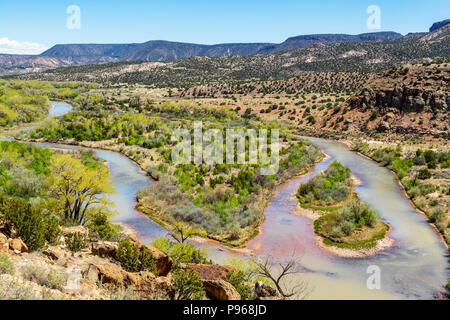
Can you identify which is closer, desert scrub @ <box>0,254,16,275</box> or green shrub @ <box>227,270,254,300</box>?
desert scrub @ <box>0,254,16,275</box>

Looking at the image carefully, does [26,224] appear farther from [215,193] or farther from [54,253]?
[215,193]

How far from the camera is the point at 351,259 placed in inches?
851

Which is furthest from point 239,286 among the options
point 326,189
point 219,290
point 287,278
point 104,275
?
point 326,189

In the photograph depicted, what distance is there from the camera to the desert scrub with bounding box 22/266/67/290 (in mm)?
8430

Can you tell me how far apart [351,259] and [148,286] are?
16.2 meters

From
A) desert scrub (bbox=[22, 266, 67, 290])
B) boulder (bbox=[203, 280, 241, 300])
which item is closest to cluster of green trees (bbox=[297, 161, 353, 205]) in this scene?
boulder (bbox=[203, 280, 241, 300])

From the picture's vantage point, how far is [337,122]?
70625 millimetres

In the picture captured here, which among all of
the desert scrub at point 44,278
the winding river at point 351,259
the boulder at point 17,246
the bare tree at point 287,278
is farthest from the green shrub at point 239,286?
the boulder at point 17,246

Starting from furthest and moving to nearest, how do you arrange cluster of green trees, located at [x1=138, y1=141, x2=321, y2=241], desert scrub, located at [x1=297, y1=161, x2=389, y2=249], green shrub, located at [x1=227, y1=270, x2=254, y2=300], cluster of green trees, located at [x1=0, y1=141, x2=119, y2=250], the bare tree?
cluster of green trees, located at [x1=138, y1=141, x2=321, y2=241], desert scrub, located at [x1=297, y1=161, x2=389, y2=249], the bare tree, green shrub, located at [x1=227, y1=270, x2=254, y2=300], cluster of green trees, located at [x1=0, y1=141, x2=119, y2=250]

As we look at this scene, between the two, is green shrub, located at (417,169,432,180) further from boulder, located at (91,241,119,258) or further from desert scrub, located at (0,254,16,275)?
desert scrub, located at (0,254,16,275)

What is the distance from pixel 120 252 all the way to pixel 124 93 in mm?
111335

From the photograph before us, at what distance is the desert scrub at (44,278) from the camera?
843 centimetres

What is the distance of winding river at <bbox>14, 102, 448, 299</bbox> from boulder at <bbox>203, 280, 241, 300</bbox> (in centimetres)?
719

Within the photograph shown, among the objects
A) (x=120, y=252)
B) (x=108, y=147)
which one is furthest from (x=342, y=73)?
(x=120, y=252)
